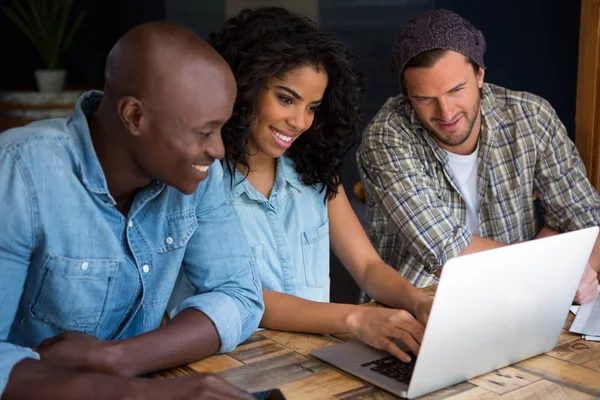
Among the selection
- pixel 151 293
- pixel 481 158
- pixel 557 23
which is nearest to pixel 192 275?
pixel 151 293

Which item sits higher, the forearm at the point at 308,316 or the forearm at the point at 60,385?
the forearm at the point at 60,385

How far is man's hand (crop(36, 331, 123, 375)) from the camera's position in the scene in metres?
1.23

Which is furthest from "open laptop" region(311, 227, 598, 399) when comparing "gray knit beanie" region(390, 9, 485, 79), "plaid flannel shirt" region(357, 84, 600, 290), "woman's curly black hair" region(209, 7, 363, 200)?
"gray knit beanie" region(390, 9, 485, 79)

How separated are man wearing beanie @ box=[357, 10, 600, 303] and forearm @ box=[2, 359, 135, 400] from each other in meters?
1.36

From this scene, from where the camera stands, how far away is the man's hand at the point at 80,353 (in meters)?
1.23

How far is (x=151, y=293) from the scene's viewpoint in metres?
1.56

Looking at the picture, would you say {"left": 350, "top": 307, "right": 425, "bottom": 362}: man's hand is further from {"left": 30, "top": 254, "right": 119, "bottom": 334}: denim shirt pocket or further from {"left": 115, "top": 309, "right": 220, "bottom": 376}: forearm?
{"left": 30, "top": 254, "right": 119, "bottom": 334}: denim shirt pocket

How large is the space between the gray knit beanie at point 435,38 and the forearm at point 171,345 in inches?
51.1

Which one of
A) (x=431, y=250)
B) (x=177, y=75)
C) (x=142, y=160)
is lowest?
(x=431, y=250)

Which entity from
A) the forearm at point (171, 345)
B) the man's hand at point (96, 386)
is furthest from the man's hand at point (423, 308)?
the man's hand at point (96, 386)

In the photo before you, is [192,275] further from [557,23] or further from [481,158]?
[557,23]

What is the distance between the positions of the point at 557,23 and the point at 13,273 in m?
2.55

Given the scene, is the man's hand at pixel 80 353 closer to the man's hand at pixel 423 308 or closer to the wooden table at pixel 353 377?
the wooden table at pixel 353 377

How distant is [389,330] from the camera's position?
5.04 ft
